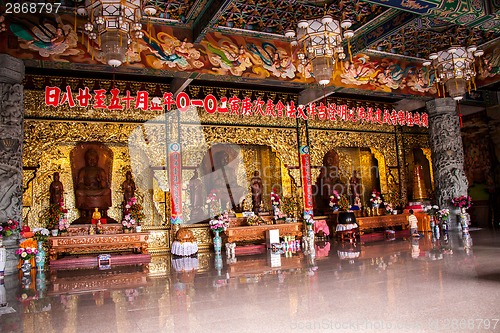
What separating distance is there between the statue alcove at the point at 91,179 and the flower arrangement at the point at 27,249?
2.48m

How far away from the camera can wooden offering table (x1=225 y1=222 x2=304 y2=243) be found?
32.6 ft

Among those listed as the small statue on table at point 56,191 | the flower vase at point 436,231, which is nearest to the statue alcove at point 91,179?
the small statue on table at point 56,191

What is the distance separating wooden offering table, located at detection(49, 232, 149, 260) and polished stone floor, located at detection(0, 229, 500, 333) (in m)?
1.55

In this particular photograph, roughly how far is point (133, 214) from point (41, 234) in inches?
80.9

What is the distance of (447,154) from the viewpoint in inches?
449

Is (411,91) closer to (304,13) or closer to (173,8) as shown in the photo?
(304,13)

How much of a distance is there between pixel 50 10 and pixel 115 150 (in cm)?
414

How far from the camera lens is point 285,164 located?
1187 centimetres

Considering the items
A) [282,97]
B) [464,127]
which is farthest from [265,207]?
[464,127]

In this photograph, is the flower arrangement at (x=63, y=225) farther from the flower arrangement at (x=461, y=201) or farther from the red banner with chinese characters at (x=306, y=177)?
the flower arrangement at (x=461, y=201)

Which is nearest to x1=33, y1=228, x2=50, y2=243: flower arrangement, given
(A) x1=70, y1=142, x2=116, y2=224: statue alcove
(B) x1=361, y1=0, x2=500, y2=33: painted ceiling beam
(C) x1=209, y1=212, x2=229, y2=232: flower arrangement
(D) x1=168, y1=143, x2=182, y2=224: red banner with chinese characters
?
(A) x1=70, y1=142, x2=116, y2=224: statue alcove

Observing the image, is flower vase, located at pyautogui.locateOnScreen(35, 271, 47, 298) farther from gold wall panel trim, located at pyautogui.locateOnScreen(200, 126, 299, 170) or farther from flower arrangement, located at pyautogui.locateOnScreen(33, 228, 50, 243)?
gold wall panel trim, located at pyautogui.locateOnScreen(200, 126, 299, 170)

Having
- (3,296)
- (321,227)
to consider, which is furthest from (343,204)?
(3,296)

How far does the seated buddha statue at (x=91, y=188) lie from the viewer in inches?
400
